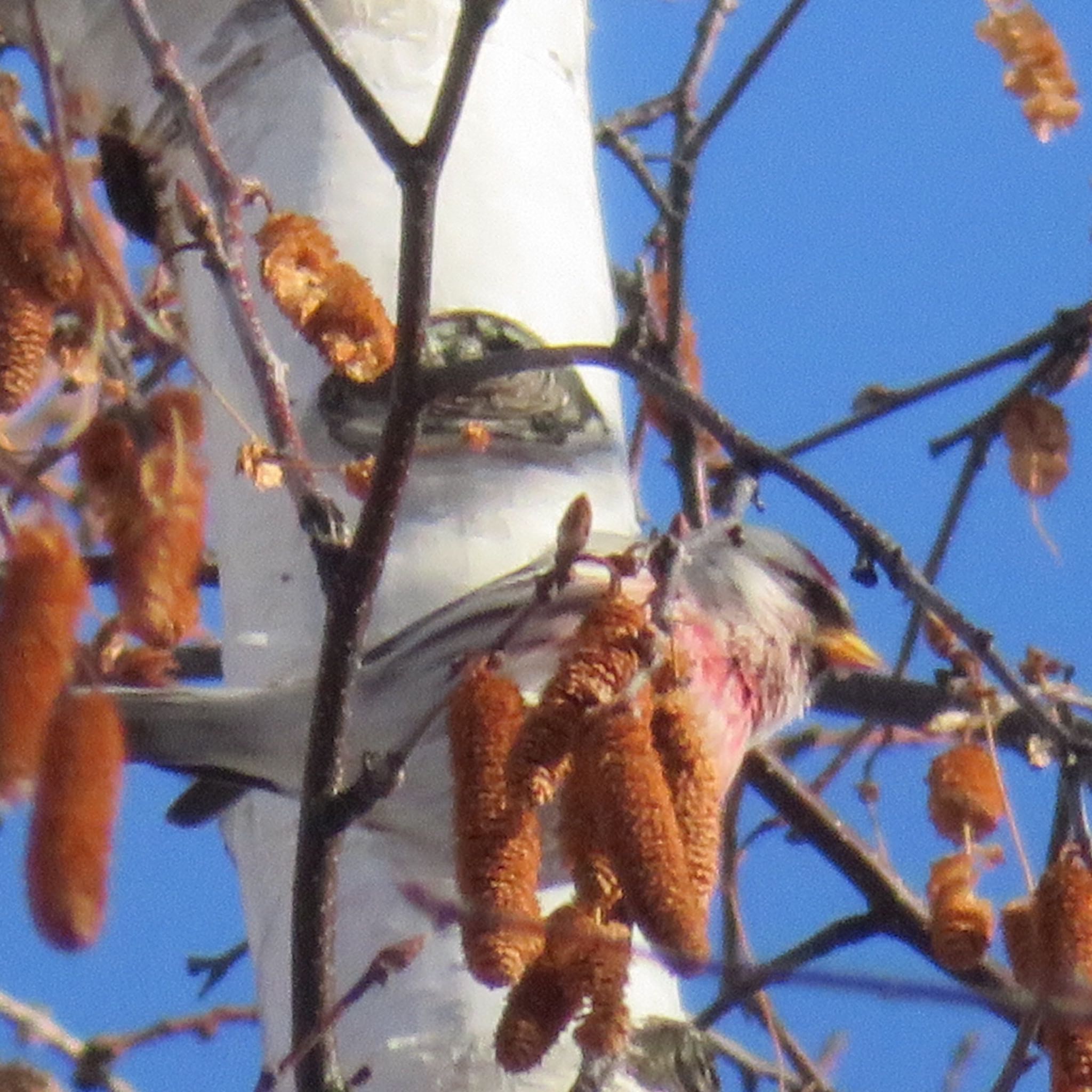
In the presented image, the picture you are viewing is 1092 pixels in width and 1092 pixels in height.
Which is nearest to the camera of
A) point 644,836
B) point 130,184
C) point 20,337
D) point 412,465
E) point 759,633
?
point 644,836

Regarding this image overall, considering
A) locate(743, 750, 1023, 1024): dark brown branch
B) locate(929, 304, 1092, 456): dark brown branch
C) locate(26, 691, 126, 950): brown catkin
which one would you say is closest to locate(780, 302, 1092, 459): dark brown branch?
locate(929, 304, 1092, 456): dark brown branch

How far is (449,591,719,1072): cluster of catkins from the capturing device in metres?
1.21

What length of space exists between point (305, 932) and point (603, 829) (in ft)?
1.37

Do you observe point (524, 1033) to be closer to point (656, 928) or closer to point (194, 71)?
point (656, 928)

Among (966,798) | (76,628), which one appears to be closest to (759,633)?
(966,798)

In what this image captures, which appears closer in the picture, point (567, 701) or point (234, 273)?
point (567, 701)

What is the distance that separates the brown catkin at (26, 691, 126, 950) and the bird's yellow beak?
2.01 m

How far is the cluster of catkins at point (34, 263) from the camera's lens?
1.30m

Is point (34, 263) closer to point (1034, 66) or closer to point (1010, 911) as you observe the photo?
point (1010, 911)

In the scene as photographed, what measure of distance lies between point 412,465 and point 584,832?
930 mm

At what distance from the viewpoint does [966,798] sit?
205cm

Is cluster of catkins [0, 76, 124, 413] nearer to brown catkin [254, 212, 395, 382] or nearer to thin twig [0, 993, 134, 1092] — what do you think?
brown catkin [254, 212, 395, 382]

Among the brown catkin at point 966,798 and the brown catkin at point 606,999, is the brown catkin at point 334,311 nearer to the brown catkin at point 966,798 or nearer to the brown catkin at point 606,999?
the brown catkin at point 606,999

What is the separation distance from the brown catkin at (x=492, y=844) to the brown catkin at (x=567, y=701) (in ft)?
0.08
